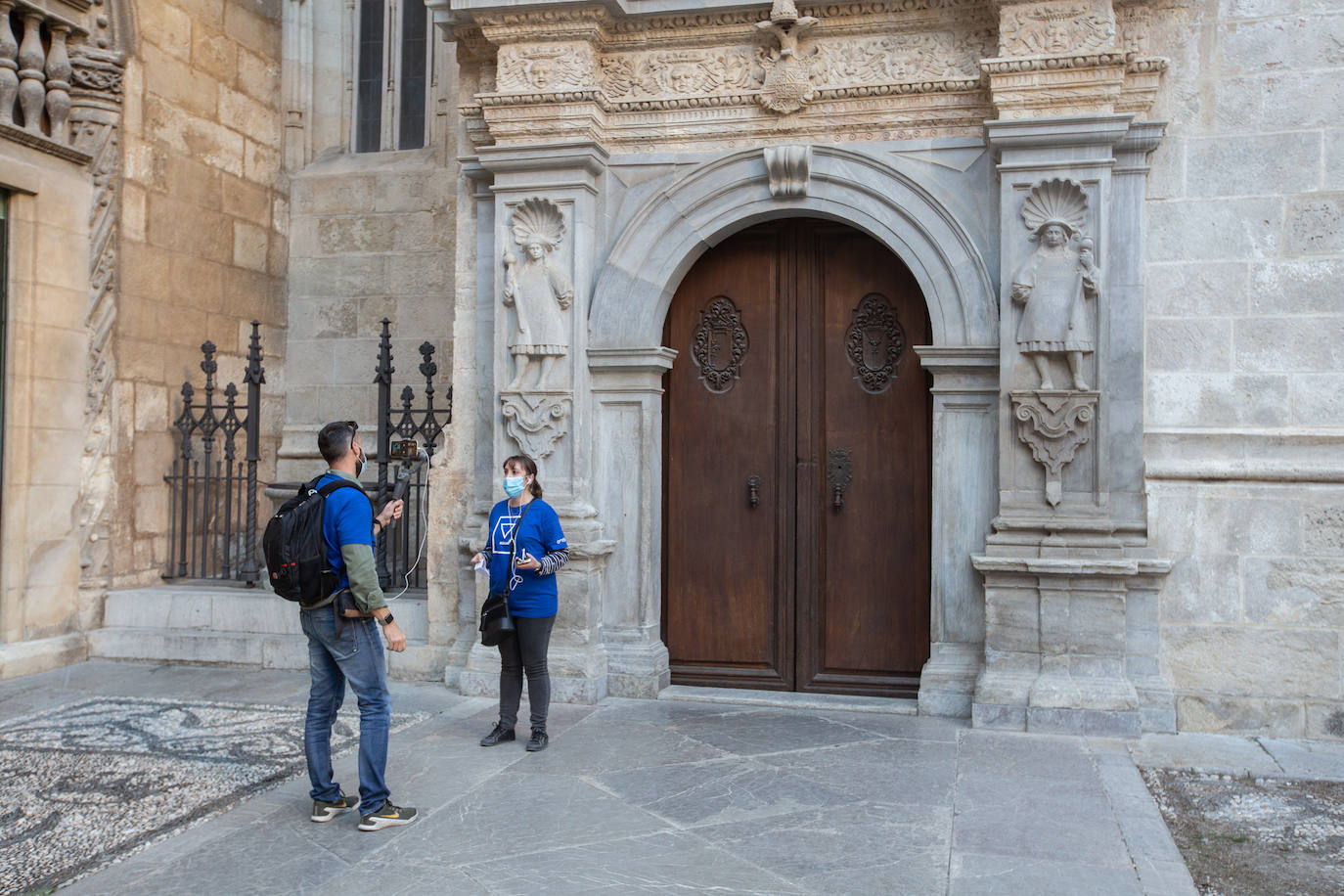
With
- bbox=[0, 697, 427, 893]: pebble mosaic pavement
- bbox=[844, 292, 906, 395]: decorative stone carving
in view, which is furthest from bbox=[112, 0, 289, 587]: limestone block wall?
bbox=[844, 292, 906, 395]: decorative stone carving

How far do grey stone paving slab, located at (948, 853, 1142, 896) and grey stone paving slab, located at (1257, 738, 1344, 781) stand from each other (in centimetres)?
196

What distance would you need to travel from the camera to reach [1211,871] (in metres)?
4.40

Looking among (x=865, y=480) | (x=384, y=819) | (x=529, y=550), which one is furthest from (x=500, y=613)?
(x=865, y=480)

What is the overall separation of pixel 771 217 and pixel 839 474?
66.0 inches

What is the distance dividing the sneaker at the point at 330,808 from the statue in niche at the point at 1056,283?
4.16 m

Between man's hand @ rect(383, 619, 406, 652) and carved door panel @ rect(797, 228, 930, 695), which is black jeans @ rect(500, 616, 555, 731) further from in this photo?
carved door panel @ rect(797, 228, 930, 695)

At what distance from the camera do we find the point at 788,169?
6.97 m

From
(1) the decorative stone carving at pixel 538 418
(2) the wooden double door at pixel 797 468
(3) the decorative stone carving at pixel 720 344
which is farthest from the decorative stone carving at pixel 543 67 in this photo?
(1) the decorative stone carving at pixel 538 418

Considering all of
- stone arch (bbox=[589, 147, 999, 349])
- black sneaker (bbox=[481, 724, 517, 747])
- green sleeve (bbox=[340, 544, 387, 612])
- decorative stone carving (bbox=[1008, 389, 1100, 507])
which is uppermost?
stone arch (bbox=[589, 147, 999, 349])

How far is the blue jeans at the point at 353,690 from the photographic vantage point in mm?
4582

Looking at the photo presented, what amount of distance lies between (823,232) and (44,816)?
17.4ft

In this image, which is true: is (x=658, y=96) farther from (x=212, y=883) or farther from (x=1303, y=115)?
(x=212, y=883)

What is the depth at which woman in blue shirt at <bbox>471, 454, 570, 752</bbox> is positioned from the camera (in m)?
5.83

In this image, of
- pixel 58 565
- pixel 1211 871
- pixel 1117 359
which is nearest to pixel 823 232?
pixel 1117 359
